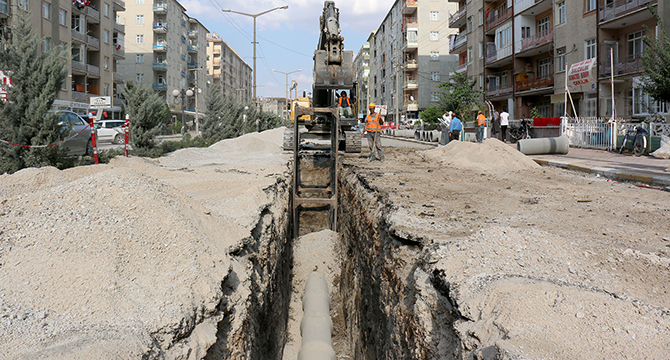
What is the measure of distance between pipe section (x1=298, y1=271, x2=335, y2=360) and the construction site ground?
408mm

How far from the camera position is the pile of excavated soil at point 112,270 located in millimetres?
2633

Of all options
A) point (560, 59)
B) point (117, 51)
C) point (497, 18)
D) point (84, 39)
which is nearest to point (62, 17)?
point (84, 39)

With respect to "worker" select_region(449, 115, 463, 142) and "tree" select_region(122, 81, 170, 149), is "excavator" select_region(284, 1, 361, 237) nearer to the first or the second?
"worker" select_region(449, 115, 463, 142)

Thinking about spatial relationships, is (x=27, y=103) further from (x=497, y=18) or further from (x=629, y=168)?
(x=497, y=18)

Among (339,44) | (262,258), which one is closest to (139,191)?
(262,258)

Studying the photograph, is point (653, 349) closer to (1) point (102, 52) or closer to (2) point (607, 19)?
(2) point (607, 19)

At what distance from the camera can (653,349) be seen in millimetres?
2336

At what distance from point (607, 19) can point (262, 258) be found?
2439 centimetres

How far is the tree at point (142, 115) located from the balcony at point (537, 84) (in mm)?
23308

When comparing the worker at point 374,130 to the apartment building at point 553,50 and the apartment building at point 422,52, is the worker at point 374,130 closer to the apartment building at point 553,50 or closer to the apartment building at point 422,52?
the apartment building at point 553,50

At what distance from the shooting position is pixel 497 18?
122ft

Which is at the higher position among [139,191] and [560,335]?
[139,191]

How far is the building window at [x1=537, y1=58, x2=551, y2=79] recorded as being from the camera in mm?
31061

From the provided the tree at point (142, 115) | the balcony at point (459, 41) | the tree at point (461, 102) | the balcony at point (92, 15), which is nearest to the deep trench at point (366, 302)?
the tree at point (142, 115)
